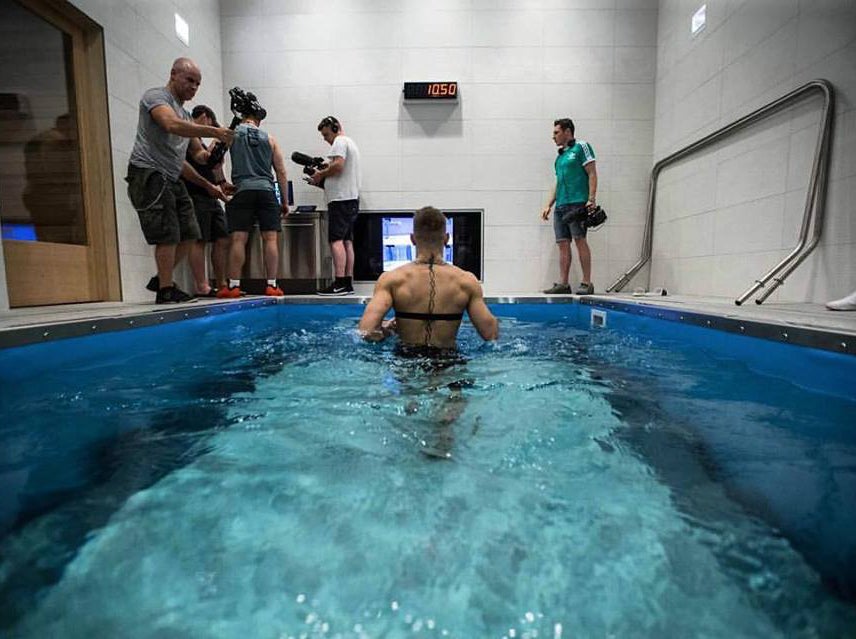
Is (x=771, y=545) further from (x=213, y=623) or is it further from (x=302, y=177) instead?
(x=302, y=177)

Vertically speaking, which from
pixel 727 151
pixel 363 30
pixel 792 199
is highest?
pixel 363 30

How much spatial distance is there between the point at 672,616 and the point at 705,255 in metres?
5.25

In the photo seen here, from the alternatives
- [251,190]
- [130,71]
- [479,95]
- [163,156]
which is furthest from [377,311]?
[479,95]

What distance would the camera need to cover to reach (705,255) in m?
5.04

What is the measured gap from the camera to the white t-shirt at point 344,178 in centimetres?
512

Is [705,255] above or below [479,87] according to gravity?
below

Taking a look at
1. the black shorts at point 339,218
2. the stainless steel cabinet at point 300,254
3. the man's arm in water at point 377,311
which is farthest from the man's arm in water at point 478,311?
the stainless steel cabinet at point 300,254

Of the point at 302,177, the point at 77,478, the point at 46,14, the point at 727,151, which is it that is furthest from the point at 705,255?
the point at 46,14

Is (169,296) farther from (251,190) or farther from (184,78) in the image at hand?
(184,78)

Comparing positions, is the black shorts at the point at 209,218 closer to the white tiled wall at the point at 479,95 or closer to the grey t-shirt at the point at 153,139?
the grey t-shirt at the point at 153,139

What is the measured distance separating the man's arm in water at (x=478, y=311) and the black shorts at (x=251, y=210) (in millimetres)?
2751

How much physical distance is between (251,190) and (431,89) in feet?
10.5

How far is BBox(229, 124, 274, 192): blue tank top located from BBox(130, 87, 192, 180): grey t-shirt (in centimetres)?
72

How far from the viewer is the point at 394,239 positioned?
6.50 meters
